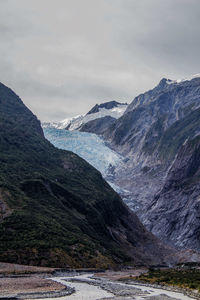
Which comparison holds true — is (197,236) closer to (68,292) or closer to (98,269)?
(98,269)

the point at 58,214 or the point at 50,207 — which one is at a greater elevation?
the point at 50,207

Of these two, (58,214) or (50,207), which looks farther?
(50,207)

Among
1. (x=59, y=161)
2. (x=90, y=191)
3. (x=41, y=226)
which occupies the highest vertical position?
(x=59, y=161)

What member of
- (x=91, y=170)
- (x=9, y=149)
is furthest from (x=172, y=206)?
(x=9, y=149)

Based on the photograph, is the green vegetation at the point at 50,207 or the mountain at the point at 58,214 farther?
the mountain at the point at 58,214

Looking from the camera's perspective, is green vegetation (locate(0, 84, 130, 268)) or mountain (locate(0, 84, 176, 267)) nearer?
green vegetation (locate(0, 84, 130, 268))
